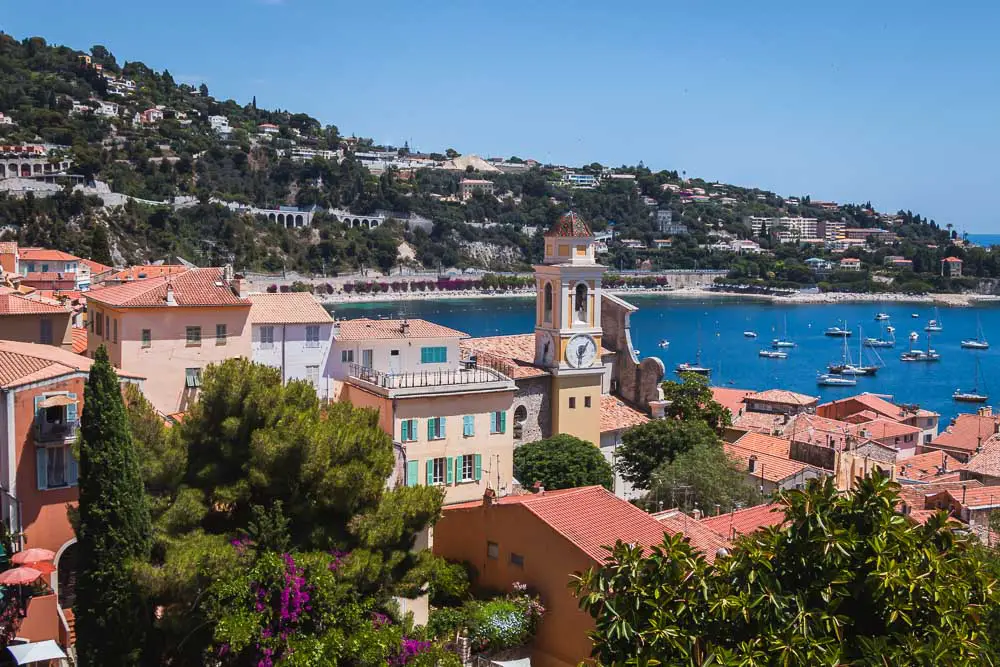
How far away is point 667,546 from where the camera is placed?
31.9 feet

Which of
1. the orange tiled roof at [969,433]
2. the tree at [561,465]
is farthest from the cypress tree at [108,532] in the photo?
the orange tiled roof at [969,433]

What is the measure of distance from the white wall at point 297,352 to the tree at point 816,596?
483 inches

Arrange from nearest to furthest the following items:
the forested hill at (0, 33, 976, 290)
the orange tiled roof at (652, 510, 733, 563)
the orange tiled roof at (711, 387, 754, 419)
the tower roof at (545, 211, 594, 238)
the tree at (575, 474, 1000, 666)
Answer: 1. the tree at (575, 474, 1000, 666)
2. the orange tiled roof at (652, 510, 733, 563)
3. the tower roof at (545, 211, 594, 238)
4. the orange tiled roof at (711, 387, 754, 419)
5. the forested hill at (0, 33, 976, 290)

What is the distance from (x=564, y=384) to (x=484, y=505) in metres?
11.9

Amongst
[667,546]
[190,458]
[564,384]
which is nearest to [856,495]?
[667,546]

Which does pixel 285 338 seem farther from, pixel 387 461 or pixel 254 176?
pixel 254 176

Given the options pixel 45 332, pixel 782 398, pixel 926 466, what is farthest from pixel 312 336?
pixel 782 398

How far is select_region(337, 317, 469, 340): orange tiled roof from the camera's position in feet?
69.6

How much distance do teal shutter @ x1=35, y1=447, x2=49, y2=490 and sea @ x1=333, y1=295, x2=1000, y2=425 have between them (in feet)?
142

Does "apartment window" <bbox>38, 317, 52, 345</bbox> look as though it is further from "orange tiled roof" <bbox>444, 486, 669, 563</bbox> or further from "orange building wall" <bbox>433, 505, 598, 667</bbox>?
"orange tiled roof" <bbox>444, 486, 669, 563</bbox>

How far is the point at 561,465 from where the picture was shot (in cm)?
2338

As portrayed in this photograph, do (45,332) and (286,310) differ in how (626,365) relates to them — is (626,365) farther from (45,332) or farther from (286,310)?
(45,332)

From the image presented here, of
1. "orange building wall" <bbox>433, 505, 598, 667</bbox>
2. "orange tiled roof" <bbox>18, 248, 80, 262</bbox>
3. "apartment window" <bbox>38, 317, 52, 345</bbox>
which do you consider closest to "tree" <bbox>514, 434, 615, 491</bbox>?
"orange building wall" <bbox>433, 505, 598, 667</bbox>

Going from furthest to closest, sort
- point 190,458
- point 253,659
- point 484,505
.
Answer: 1. point 484,505
2. point 190,458
3. point 253,659
